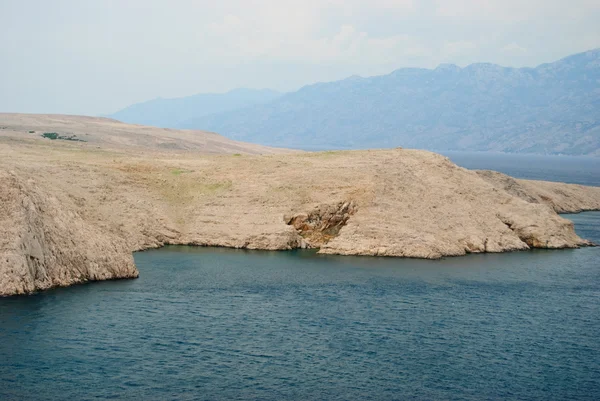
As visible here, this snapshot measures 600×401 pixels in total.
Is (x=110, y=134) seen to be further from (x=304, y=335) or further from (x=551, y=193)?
(x=304, y=335)

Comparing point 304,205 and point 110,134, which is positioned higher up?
point 110,134

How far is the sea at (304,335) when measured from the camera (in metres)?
Answer: 27.9

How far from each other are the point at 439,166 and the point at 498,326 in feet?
112

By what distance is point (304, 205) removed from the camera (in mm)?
61344

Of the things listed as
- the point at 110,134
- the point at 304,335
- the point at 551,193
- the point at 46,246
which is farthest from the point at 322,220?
the point at 110,134

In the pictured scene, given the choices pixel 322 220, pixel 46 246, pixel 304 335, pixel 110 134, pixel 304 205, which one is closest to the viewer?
pixel 304 335

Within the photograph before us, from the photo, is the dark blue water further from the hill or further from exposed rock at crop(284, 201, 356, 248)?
the hill

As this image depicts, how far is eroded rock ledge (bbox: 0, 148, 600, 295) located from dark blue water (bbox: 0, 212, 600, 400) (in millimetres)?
6056

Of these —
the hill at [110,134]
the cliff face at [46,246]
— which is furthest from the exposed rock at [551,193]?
the cliff face at [46,246]

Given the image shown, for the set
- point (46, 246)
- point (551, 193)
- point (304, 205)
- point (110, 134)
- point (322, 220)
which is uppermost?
point (110, 134)

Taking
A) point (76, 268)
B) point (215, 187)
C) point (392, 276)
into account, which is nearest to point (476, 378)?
point (392, 276)

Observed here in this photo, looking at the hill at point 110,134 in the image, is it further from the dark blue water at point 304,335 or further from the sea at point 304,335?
the sea at point 304,335

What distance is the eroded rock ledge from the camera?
188ft

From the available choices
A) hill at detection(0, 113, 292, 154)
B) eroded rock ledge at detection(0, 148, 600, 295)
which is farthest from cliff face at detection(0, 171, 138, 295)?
hill at detection(0, 113, 292, 154)
